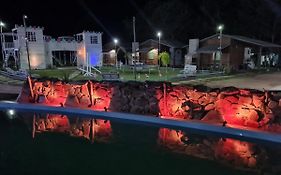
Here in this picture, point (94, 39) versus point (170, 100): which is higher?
point (94, 39)

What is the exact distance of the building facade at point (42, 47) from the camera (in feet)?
120

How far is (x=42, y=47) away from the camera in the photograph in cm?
3862

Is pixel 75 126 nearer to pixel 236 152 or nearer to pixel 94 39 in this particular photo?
pixel 236 152

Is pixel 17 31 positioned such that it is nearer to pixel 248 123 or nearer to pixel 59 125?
pixel 59 125

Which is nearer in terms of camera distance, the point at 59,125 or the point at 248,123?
the point at 248,123

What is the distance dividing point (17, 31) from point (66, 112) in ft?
90.9

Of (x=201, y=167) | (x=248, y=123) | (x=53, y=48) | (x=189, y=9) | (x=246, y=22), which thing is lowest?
(x=201, y=167)

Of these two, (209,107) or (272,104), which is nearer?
(272,104)

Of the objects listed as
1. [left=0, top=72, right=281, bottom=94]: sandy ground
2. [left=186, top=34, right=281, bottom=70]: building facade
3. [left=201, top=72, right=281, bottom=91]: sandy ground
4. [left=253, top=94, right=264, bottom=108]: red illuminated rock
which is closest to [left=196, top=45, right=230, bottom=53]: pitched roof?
[left=186, top=34, right=281, bottom=70]: building facade

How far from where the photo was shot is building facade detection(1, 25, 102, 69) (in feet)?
120

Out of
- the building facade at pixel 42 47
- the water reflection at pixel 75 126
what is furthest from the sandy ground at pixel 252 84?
the building facade at pixel 42 47

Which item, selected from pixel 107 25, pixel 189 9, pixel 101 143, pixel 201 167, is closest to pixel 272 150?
pixel 201 167

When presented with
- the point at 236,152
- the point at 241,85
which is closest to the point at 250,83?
the point at 241,85

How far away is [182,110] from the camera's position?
35.7 ft
